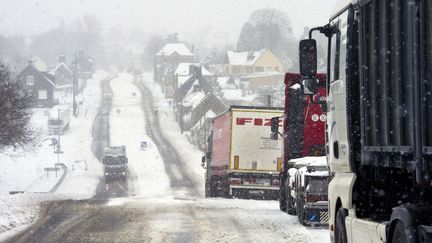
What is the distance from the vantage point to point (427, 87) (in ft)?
21.7

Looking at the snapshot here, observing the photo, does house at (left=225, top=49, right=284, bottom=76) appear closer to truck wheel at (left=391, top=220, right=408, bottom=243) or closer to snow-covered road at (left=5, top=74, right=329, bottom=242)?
snow-covered road at (left=5, top=74, right=329, bottom=242)

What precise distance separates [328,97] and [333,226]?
185cm

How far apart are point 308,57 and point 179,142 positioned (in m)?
81.4

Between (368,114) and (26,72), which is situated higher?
(26,72)

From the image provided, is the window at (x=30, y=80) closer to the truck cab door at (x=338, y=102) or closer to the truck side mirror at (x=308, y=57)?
the truck side mirror at (x=308, y=57)

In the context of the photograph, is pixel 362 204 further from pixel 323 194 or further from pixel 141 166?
pixel 141 166

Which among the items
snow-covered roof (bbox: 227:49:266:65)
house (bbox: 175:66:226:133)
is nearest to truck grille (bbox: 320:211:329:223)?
house (bbox: 175:66:226:133)

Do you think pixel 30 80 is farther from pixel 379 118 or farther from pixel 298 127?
pixel 379 118

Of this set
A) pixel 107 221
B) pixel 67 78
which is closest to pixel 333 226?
pixel 107 221

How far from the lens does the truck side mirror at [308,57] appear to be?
399 inches

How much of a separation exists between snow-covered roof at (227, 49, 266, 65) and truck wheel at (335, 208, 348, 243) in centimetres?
12781

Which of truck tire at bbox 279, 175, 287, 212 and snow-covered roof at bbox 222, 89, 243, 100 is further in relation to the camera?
snow-covered roof at bbox 222, 89, 243, 100

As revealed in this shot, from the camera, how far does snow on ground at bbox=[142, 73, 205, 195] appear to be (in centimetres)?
7312

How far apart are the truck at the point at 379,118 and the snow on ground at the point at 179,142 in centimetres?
4809
